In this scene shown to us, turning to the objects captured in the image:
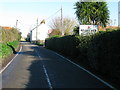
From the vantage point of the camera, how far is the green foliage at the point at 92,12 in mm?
25203

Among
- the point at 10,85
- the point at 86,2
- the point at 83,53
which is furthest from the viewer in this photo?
the point at 86,2

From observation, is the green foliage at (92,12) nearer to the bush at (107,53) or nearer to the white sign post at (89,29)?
the white sign post at (89,29)

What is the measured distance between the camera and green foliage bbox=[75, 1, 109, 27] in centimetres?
2520

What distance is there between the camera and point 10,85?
10.8 meters

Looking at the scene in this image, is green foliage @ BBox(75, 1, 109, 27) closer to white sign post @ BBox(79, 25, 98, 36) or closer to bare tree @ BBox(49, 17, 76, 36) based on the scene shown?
white sign post @ BBox(79, 25, 98, 36)

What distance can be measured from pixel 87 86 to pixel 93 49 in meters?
5.42

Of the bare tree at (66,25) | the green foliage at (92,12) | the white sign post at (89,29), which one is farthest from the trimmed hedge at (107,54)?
the bare tree at (66,25)

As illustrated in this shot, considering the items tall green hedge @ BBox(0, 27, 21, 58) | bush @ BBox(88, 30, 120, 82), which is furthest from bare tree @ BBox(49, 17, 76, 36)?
bush @ BBox(88, 30, 120, 82)

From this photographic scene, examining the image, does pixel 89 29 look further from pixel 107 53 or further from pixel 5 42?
pixel 5 42

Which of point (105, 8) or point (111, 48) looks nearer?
point (111, 48)

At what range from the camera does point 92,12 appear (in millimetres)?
25344

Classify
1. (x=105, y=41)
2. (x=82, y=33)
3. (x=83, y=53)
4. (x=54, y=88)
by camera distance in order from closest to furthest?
(x=54, y=88) < (x=105, y=41) < (x=83, y=53) < (x=82, y=33)

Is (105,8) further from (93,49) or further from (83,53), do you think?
(93,49)

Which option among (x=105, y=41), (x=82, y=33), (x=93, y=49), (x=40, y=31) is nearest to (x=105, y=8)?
(x=82, y=33)
